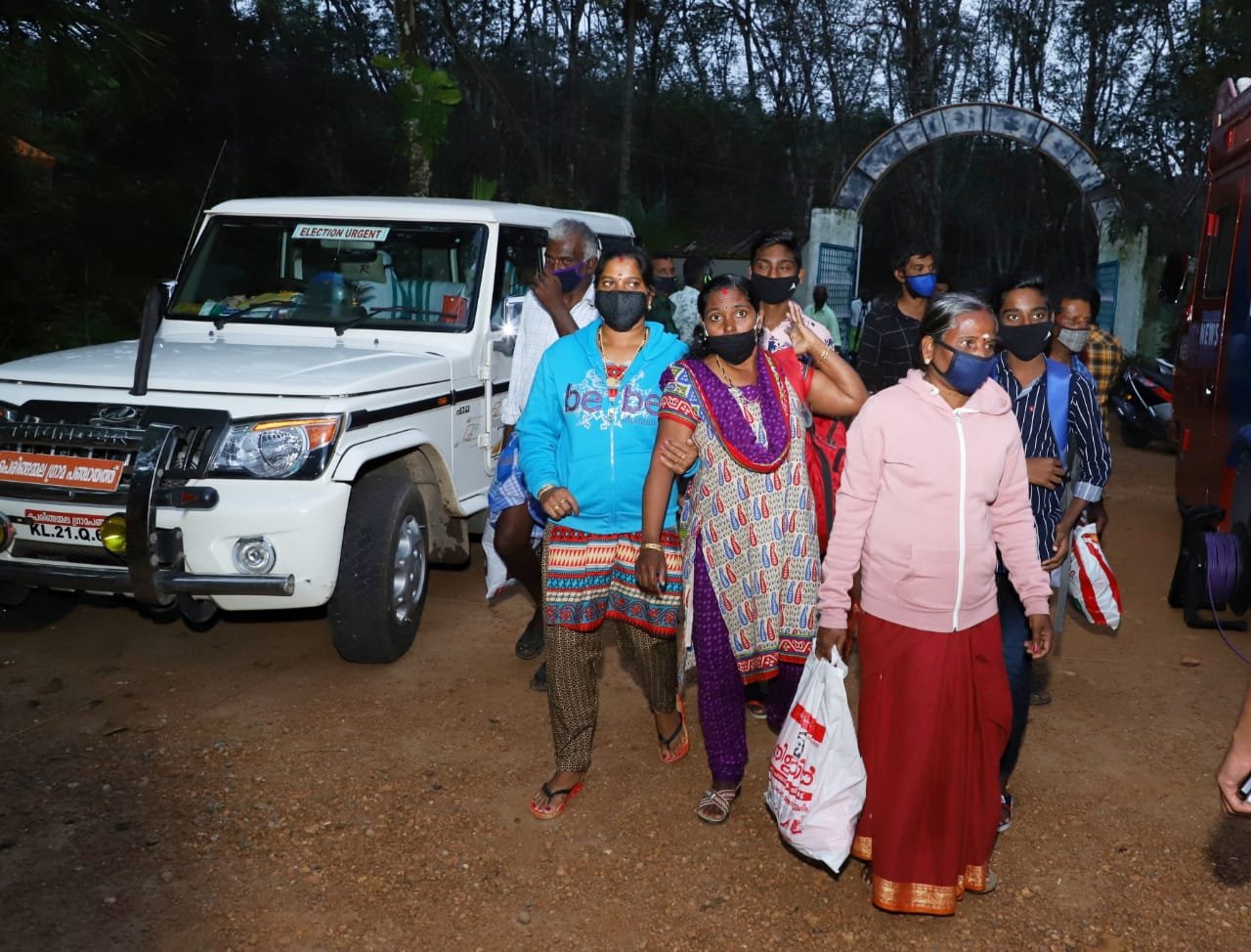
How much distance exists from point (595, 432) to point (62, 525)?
2129 millimetres

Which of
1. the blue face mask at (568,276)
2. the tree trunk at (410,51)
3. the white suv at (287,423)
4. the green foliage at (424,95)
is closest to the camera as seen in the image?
the white suv at (287,423)

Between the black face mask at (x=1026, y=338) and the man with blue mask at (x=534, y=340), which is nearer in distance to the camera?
the black face mask at (x=1026, y=338)

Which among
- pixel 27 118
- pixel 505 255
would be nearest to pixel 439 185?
pixel 27 118

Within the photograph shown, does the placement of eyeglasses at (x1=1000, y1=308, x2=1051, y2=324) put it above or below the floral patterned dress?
above

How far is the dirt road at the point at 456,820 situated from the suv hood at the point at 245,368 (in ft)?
3.93

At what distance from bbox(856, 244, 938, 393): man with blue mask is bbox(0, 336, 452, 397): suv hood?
1915 millimetres

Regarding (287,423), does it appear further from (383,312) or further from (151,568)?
(383,312)

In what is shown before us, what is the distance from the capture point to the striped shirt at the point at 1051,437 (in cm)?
363

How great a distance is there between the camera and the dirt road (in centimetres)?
306

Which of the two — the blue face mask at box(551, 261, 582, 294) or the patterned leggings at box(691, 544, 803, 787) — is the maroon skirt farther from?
the blue face mask at box(551, 261, 582, 294)

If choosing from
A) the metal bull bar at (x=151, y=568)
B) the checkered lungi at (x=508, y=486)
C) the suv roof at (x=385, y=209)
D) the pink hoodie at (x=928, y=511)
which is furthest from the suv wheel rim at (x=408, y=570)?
the pink hoodie at (x=928, y=511)

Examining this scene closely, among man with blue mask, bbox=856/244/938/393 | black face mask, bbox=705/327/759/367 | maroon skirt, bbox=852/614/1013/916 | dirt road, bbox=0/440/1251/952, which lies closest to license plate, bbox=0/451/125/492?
dirt road, bbox=0/440/1251/952

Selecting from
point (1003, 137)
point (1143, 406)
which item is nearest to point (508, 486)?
point (1143, 406)

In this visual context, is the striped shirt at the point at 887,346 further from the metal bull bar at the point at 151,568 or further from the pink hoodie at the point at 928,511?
the metal bull bar at the point at 151,568
